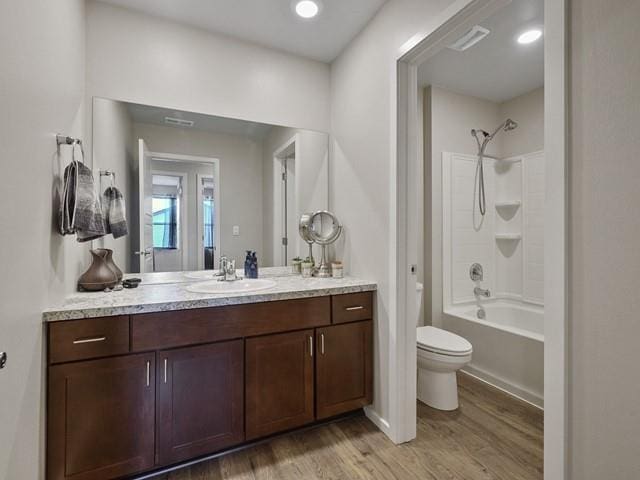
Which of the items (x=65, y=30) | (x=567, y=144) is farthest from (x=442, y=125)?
(x=65, y=30)

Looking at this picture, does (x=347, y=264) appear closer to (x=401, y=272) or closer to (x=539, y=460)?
(x=401, y=272)

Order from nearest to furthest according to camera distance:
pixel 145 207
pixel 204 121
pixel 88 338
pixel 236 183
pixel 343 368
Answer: pixel 88 338 → pixel 343 368 → pixel 145 207 → pixel 204 121 → pixel 236 183

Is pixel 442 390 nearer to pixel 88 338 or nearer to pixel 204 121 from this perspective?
pixel 88 338

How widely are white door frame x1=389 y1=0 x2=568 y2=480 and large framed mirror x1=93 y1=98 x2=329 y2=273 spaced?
84 centimetres

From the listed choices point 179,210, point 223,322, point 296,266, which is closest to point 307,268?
point 296,266

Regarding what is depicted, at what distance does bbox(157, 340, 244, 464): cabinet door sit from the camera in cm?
148

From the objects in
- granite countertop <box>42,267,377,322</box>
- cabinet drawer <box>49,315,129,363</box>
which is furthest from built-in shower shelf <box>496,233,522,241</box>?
cabinet drawer <box>49,315,129,363</box>

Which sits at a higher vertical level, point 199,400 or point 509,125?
point 509,125

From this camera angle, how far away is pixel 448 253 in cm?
291

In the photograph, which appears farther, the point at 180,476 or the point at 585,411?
the point at 180,476

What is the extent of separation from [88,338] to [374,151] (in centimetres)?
178

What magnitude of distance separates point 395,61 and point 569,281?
144 centimetres

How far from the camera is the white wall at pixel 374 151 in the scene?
71.5 inches

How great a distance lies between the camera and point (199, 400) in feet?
5.07
